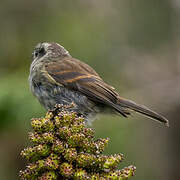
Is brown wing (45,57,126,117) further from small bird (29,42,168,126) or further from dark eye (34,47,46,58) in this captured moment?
dark eye (34,47,46,58)

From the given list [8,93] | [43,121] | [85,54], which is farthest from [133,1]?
[43,121]

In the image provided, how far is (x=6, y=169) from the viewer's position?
650 cm

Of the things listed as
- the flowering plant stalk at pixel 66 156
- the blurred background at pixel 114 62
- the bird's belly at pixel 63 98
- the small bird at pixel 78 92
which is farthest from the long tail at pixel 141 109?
the flowering plant stalk at pixel 66 156

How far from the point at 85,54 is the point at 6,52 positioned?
186 cm

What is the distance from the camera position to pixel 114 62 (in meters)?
11.1

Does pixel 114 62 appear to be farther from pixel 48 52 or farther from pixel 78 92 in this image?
pixel 78 92

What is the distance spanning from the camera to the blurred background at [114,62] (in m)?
6.60

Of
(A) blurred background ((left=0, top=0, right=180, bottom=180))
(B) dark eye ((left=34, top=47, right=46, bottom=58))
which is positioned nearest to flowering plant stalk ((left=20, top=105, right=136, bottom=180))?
(A) blurred background ((left=0, top=0, right=180, bottom=180))

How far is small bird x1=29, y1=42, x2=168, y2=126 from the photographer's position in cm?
540

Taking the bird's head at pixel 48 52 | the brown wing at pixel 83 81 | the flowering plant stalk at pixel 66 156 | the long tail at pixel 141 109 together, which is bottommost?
the flowering plant stalk at pixel 66 156

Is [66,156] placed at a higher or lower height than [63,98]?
lower

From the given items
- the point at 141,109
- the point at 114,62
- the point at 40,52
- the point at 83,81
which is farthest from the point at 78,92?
the point at 114,62

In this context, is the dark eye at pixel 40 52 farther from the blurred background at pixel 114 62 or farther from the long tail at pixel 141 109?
the long tail at pixel 141 109

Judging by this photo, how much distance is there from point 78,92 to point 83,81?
180mm
